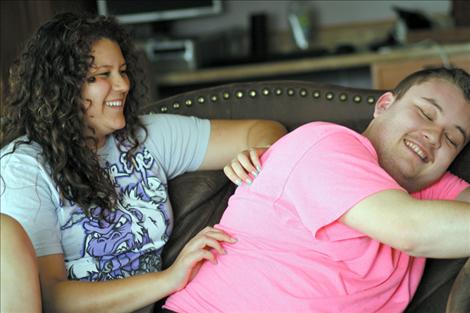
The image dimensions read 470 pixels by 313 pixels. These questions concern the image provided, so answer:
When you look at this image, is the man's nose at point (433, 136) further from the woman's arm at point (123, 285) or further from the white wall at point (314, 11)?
the white wall at point (314, 11)

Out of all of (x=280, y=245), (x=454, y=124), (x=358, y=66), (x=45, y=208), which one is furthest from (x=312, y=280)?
(x=358, y=66)

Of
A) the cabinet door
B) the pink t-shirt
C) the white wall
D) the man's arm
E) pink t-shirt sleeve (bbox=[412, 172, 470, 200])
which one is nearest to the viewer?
the man's arm

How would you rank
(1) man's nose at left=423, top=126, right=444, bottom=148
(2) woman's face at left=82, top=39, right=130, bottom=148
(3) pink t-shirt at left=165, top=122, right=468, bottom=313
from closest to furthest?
(3) pink t-shirt at left=165, top=122, right=468, bottom=313
(1) man's nose at left=423, top=126, right=444, bottom=148
(2) woman's face at left=82, top=39, right=130, bottom=148

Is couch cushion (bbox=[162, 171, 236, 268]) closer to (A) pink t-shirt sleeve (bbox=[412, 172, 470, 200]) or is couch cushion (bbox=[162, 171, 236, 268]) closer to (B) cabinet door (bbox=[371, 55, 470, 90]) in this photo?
(A) pink t-shirt sleeve (bbox=[412, 172, 470, 200])

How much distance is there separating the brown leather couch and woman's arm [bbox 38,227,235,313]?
0.28 metres

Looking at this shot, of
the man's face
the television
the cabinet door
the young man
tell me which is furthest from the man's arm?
the television

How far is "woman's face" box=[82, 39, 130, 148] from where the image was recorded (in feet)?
A: 6.01

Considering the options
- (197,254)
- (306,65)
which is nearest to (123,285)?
(197,254)

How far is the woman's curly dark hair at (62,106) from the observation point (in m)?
1.75

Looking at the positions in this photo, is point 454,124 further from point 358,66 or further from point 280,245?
point 358,66

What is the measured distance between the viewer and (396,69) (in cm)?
380

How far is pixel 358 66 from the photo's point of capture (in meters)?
3.98

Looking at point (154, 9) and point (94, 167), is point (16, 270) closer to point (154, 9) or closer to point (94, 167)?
point (94, 167)

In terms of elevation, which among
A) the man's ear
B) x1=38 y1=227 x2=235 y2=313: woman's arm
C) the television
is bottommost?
x1=38 y1=227 x2=235 y2=313: woman's arm
